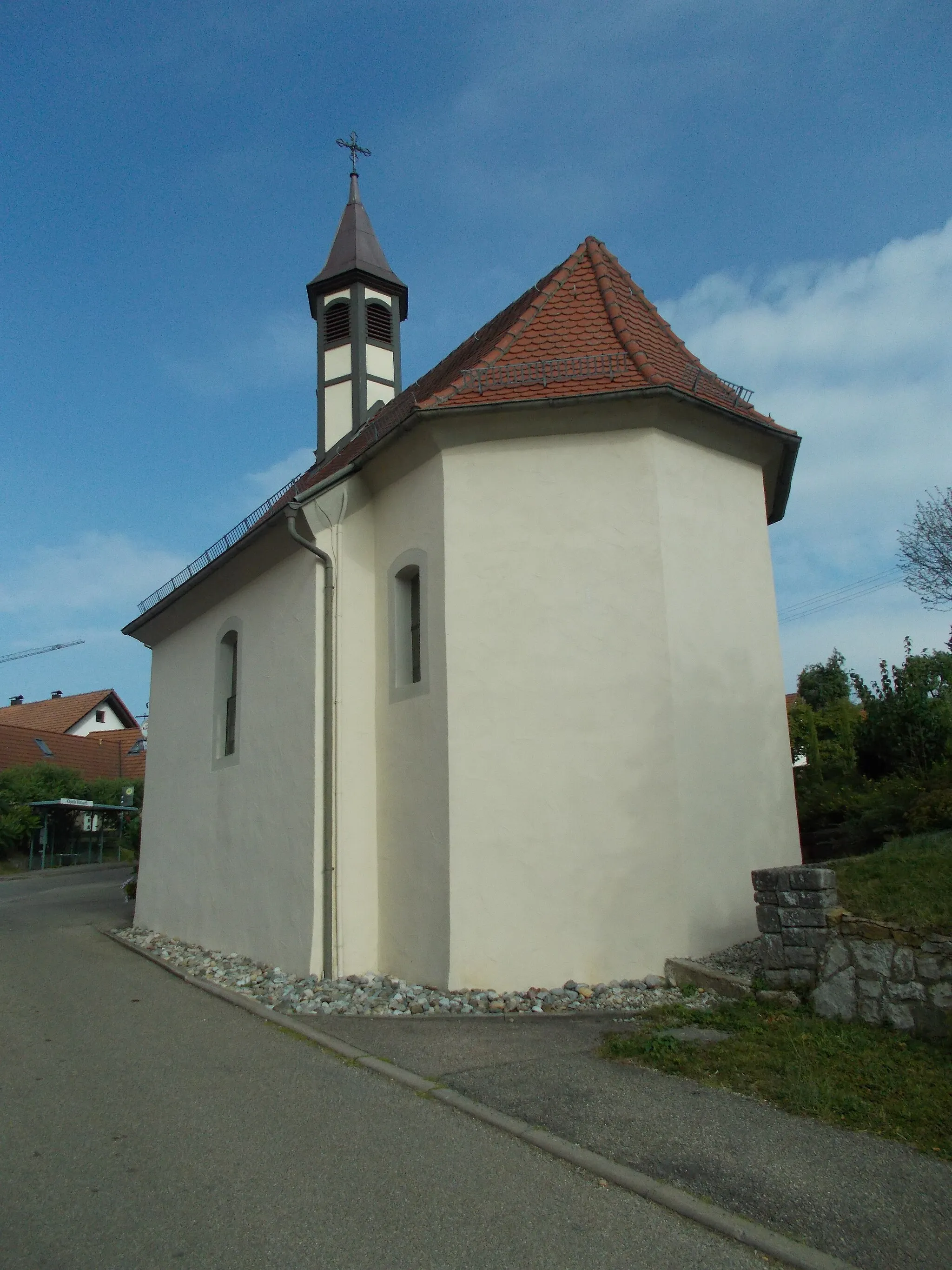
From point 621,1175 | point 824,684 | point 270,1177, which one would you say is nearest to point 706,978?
point 621,1175

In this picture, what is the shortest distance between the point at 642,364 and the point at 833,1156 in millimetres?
7022

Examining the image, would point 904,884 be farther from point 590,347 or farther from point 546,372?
point 590,347

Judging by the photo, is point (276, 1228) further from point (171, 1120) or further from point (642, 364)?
point (642, 364)

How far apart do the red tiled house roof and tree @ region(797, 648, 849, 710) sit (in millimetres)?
23068

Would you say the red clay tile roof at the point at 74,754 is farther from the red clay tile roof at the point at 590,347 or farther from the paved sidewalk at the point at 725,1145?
the paved sidewalk at the point at 725,1145

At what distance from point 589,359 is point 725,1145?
23.5 ft

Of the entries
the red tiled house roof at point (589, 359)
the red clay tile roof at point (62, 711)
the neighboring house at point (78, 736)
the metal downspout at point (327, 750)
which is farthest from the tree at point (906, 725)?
the red clay tile roof at point (62, 711)

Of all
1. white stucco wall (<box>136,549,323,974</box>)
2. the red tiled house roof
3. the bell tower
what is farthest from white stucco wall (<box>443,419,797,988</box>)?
the bell tower

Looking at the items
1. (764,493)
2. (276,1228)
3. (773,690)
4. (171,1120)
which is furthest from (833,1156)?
(764,493)

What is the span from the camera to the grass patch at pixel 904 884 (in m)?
6.07

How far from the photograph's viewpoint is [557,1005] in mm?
7785

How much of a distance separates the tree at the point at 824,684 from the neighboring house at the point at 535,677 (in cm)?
2378

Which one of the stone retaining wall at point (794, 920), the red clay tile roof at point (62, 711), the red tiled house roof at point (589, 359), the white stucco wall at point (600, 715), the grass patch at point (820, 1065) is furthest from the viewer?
the red clay tile roof at point (62, 711)

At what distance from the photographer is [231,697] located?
1312 centimetres
